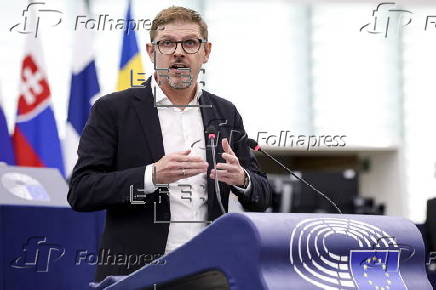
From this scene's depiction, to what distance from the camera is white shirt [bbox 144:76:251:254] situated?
2092 millimetres

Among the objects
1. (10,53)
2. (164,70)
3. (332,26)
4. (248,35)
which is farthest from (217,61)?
(164,70)

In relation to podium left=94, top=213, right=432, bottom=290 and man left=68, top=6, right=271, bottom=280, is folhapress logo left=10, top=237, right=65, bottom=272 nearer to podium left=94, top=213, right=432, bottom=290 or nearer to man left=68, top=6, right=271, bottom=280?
man left=68, top=6, right=271, bottom=280

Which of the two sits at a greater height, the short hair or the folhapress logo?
the short hair

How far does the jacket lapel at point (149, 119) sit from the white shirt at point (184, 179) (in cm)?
2

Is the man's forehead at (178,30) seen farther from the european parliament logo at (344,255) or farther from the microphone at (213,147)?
the european parliament logo at (344,255)

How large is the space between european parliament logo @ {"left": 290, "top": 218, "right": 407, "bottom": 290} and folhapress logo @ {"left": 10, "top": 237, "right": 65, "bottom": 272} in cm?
204

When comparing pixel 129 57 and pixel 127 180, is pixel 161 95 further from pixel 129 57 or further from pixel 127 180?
pixel 129 57

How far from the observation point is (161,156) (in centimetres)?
216

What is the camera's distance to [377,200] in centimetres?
1022

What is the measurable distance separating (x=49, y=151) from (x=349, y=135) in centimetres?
501

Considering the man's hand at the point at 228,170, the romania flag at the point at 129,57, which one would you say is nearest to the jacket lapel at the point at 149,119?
the man's hand at the point at 228,170

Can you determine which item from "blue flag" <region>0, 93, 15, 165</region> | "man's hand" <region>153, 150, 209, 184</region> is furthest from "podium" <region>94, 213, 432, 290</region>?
"blue flag" <region>0, 93, 15, 165</region>

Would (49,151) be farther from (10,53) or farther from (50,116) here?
(10,53)

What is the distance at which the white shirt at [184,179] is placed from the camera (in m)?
2.09
